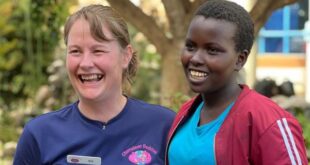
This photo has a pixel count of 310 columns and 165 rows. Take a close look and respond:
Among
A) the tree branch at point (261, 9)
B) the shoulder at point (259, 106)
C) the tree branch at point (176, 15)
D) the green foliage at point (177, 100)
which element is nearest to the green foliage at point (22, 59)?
the tree branch at point (176, 15)

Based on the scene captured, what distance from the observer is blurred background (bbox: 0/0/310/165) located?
5965 mm

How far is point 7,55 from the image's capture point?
13227 millimetres

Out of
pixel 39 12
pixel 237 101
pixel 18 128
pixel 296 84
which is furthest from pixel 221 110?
pixel 296 84

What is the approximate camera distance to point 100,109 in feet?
9.92

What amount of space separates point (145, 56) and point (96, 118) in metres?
10.9

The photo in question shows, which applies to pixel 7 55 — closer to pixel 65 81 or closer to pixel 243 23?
pixel 65 81

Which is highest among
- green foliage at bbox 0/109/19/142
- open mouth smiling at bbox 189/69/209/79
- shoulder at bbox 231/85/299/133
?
open mouth smiling at bbox 189/69/209/79

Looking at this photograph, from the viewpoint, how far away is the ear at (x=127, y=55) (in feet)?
10.0

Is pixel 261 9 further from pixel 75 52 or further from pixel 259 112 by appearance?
pixel 259 112

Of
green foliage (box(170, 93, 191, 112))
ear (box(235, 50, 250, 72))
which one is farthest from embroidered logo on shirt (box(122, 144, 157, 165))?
green foliage (box(170, 93, 191, 112))

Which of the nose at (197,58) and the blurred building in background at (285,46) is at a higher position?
the nose at (197,58)

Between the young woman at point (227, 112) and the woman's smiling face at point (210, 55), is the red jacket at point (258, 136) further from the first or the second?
the woman's smiling face at point (210, 55)

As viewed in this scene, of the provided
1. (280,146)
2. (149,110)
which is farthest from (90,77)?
(280,146)

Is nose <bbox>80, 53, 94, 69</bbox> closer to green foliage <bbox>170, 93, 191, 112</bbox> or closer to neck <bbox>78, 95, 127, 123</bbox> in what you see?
neck <bbox>78, 95, 127, 123</bbox>
